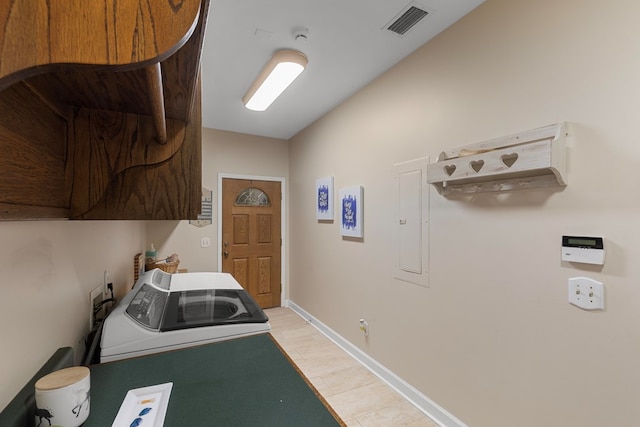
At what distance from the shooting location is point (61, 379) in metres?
0.75

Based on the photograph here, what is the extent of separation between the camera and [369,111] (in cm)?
274

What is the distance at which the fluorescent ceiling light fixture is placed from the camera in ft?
→ 7.20

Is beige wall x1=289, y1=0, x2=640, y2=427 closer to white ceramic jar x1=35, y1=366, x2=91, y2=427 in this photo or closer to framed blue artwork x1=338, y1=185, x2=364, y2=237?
framed blue artwork x1=338, y1=185, x2=364, y2=237

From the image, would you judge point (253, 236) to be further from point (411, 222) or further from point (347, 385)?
point (411, 222)

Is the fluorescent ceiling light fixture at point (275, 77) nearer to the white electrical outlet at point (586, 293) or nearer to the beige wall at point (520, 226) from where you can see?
the beige wall at point (520, 226)

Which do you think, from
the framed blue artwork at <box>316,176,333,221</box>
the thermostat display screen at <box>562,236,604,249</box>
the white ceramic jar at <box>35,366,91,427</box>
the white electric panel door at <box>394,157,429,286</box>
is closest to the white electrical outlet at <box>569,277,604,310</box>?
the thermostat display screen at <box>562,236,604,249</box>

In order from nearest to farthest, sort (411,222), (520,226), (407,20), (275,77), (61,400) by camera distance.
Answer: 1. (61,400)
2. (520,226)
3. (407,20)
4. (411,222)
5. (275,77)

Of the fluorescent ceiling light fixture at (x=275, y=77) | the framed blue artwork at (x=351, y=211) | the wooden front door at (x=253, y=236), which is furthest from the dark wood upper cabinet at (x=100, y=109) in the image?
the wooden front door at (x=253, y=236)

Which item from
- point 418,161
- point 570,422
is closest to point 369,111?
point 418,161

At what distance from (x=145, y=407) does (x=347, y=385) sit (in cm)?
198

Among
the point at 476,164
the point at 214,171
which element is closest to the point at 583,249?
A: the point at 476,164

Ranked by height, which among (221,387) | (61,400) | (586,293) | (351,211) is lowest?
(221,387)

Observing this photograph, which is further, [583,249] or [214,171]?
[214,171]

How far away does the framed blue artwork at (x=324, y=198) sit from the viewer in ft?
11.1
